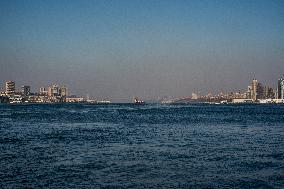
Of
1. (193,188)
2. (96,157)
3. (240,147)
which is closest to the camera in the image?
(193,188)

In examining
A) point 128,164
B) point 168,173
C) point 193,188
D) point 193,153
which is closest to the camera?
point 193,188

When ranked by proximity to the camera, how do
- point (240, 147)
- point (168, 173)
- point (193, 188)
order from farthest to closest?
point (240, 147), point (168, 173), point (193, 188)

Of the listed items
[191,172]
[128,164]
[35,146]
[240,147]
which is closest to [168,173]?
[191,172]

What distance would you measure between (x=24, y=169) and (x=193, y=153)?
1235cm

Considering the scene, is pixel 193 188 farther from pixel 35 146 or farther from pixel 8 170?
pixel 35 146

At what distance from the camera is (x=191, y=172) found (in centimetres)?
2252

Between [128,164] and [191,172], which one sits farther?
[128,164]

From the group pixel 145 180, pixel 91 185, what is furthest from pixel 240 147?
pixel 91 185

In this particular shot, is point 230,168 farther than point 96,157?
No

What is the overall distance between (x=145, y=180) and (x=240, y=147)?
15555 millimetres

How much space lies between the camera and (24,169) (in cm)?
2334

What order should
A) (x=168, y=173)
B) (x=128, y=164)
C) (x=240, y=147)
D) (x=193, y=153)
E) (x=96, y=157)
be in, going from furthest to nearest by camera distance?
(x=240, y=147) → (x=193, y=153) → (x=96, y=157) → (x=128, y=164) → (x=168, y=173)

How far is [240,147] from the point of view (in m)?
33.8

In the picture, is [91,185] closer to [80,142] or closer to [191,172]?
[191,172]
